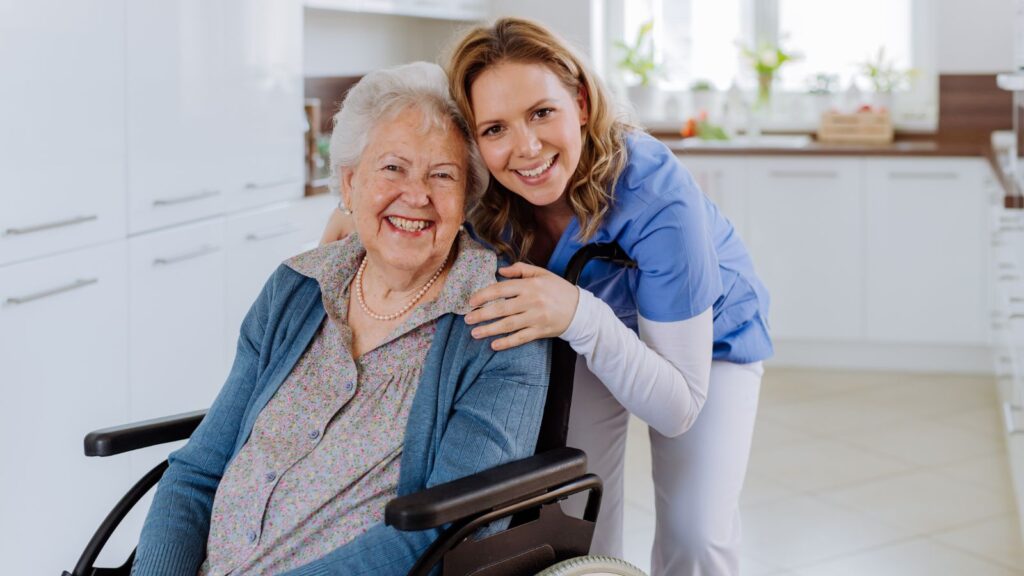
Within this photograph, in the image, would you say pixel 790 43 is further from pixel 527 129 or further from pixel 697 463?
pixel 527 129

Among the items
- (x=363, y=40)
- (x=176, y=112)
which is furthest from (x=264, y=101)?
(x=363, y=40)

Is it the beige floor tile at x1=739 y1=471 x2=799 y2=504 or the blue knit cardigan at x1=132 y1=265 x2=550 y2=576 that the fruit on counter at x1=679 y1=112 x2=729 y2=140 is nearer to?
the beige floor tile at x1=739 y1=471 x2=799 y2=504

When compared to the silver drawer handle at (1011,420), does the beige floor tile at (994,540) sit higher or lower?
lower

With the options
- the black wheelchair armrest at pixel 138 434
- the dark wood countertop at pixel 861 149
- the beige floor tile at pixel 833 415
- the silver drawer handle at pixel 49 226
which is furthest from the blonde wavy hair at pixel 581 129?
the dark wood countertop at pixel 861 149

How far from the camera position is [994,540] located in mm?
3105

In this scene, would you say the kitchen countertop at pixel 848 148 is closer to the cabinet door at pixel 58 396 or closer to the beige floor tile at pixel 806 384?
the beige floor tile at pixel 806 384

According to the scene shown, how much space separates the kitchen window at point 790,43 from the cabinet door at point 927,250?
66cm

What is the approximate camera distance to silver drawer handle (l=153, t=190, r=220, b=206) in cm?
276

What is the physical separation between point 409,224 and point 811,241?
348 centimetres

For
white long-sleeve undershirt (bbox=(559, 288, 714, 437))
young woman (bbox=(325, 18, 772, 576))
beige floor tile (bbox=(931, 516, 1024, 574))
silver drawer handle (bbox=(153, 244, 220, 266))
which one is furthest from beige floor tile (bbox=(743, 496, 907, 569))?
silver drawer handle (bbox=(153, 244, 220, 266))

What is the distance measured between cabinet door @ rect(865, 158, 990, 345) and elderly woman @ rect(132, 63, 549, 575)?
3.38m

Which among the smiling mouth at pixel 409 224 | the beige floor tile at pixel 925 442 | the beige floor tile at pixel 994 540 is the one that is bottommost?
the beige floor tile at pixel 994 540

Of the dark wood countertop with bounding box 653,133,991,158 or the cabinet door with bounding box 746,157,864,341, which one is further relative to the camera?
the cabinet door with bounding box 746,157,864,341

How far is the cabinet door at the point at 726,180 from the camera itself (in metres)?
4.95
